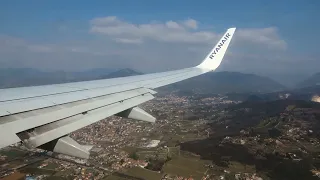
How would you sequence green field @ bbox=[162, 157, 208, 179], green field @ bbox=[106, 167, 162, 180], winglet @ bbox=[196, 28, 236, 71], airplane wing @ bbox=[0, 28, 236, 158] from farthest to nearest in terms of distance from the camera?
green field @ bbox=[162, 157, 208, 179] → green field @ bbox=[106, 167, 162, 180] → winglet @ bbox=[196, 28, 236, 71] → airplane wing @ bbox=[0, 28, 236, 158]

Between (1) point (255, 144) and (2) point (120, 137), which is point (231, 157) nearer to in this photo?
(1) point (255, 144)

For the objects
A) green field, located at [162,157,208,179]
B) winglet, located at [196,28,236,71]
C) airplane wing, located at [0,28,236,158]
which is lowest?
green field, located at [162,157,208,179]

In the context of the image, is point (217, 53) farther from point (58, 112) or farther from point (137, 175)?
point (137, 175)

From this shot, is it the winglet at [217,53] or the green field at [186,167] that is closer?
the winglet at [217,53]

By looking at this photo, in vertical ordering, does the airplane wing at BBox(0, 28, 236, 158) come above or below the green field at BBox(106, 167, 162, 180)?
above

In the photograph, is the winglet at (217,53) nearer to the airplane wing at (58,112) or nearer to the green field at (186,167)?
the airplane wing at (58,112)

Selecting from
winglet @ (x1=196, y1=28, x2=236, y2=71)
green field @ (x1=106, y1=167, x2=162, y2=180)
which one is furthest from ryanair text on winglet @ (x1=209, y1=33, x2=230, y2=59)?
green field @ (x1=106, y1=167, x2=162, y2=180)

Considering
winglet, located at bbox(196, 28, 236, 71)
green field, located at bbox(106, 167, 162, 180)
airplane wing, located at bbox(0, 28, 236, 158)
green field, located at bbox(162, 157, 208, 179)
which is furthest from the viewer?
green field, located at bbox(162, 157, 208, 179)

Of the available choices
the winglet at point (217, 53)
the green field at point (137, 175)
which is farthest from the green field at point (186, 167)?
the winglet at point (217, 53)

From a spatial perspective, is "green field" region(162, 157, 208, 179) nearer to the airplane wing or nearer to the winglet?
the winglet
